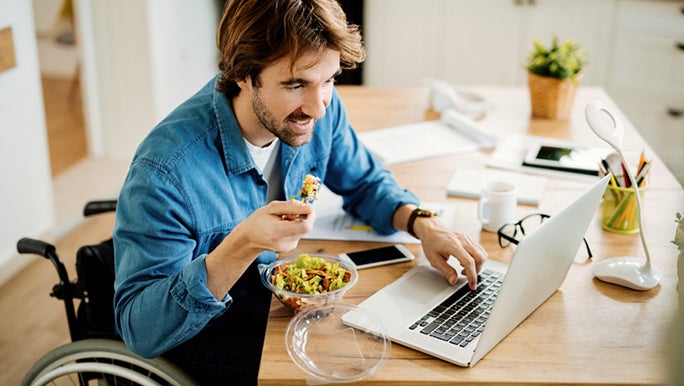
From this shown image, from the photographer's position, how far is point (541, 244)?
4.20ft

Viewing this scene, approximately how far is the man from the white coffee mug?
0.49ft

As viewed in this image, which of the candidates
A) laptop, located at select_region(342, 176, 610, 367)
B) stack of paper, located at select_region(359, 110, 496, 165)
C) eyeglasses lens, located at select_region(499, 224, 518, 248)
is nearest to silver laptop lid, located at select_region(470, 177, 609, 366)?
laptop, located at select_region(342, 176, 610, 367)

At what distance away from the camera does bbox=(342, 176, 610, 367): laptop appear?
127 cm

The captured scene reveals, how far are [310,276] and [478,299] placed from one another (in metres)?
0.34

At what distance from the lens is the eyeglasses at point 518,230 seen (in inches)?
67.6

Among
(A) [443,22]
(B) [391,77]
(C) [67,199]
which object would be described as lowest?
(C) [67,199]

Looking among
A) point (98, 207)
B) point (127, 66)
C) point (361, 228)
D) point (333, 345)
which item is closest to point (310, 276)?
point (333, 345)

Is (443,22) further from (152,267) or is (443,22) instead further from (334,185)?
(152,267)

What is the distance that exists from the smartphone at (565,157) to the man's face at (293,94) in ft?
2.77

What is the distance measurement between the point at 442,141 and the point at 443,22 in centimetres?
226

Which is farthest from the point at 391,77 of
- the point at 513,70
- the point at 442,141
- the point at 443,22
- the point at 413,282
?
the point at 413,282

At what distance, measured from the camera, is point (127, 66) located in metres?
4.11

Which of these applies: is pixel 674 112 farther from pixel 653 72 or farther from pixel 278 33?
pixel 278 33

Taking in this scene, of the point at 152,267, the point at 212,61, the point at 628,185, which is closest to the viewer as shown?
the point at 152,267
